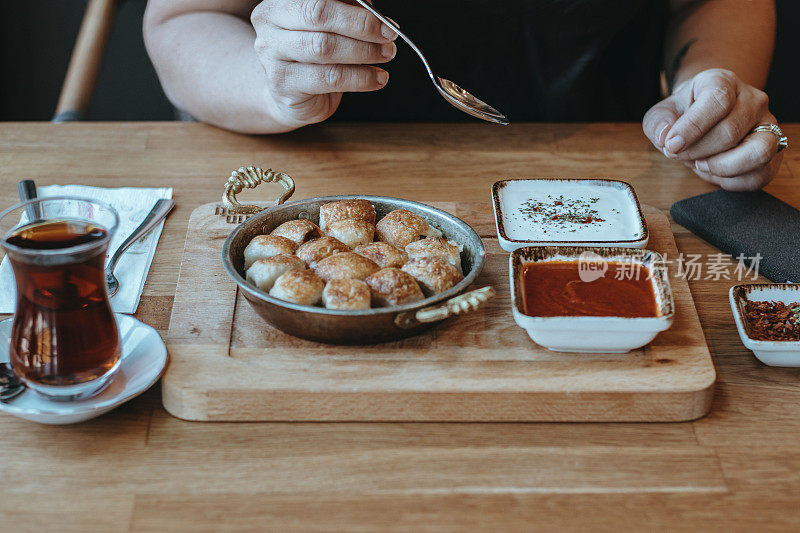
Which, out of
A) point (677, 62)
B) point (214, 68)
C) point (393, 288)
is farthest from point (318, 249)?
point (677, 62)

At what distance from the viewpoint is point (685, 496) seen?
963mm

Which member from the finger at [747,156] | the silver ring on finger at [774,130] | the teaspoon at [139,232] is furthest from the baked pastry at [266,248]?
the silver ring on finger at [774,130]

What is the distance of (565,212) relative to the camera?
148 centimetres

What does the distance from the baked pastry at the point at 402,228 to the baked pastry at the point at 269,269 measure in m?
0.19

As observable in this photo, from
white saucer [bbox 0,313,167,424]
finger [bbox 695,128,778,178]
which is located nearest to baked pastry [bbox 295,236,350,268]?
white saucer [bbox 0,313,167,424]

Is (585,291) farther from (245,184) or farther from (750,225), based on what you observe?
(245,184)

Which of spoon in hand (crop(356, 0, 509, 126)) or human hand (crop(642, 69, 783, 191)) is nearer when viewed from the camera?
spoon in hand (crop(356, 0, 509, 126))

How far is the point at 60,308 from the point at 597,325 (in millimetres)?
762

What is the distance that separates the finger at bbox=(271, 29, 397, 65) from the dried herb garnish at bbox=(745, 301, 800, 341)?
816 millimetres

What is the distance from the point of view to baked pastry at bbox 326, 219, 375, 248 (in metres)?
1.30

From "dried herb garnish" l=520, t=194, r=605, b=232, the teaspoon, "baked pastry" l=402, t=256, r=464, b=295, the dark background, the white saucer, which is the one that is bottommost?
the dark background

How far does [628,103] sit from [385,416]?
156cm

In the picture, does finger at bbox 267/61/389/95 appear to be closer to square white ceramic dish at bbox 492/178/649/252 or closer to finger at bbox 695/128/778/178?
square white ceramic dish at bbox 492/178/649/252

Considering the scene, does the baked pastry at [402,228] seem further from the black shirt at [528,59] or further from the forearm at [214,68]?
the black shirt at [528,59]
